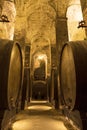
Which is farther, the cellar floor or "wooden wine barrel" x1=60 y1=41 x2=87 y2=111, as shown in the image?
the cellar floor

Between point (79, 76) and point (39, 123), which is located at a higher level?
point (79, 76)

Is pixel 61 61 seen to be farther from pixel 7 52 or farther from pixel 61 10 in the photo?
pixel 61 10

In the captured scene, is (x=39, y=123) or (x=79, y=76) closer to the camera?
(x=79, y=76)

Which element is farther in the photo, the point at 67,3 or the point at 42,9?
the point at 42,9

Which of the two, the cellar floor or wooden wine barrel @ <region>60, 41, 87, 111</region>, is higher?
wooden wine barrel @ <region>60, 41, 87, 111</region>

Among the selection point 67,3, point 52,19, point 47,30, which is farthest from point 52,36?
point 67,3

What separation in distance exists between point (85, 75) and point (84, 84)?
0.13 meters

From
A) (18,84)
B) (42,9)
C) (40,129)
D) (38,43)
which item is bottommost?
(40,129)

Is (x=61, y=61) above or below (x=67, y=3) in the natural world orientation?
below

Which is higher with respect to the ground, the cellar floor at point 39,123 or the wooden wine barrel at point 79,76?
the wooden wine barrel at point 79,76

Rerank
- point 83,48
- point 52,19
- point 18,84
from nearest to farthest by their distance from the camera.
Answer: point 83,48
point 18,84
point 52,19

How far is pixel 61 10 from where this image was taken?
10.2 metres

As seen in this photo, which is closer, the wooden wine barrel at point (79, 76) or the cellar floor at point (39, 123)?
the wooden wine barrel at point (79, 76)

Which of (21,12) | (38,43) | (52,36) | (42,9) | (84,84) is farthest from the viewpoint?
(38,43)
